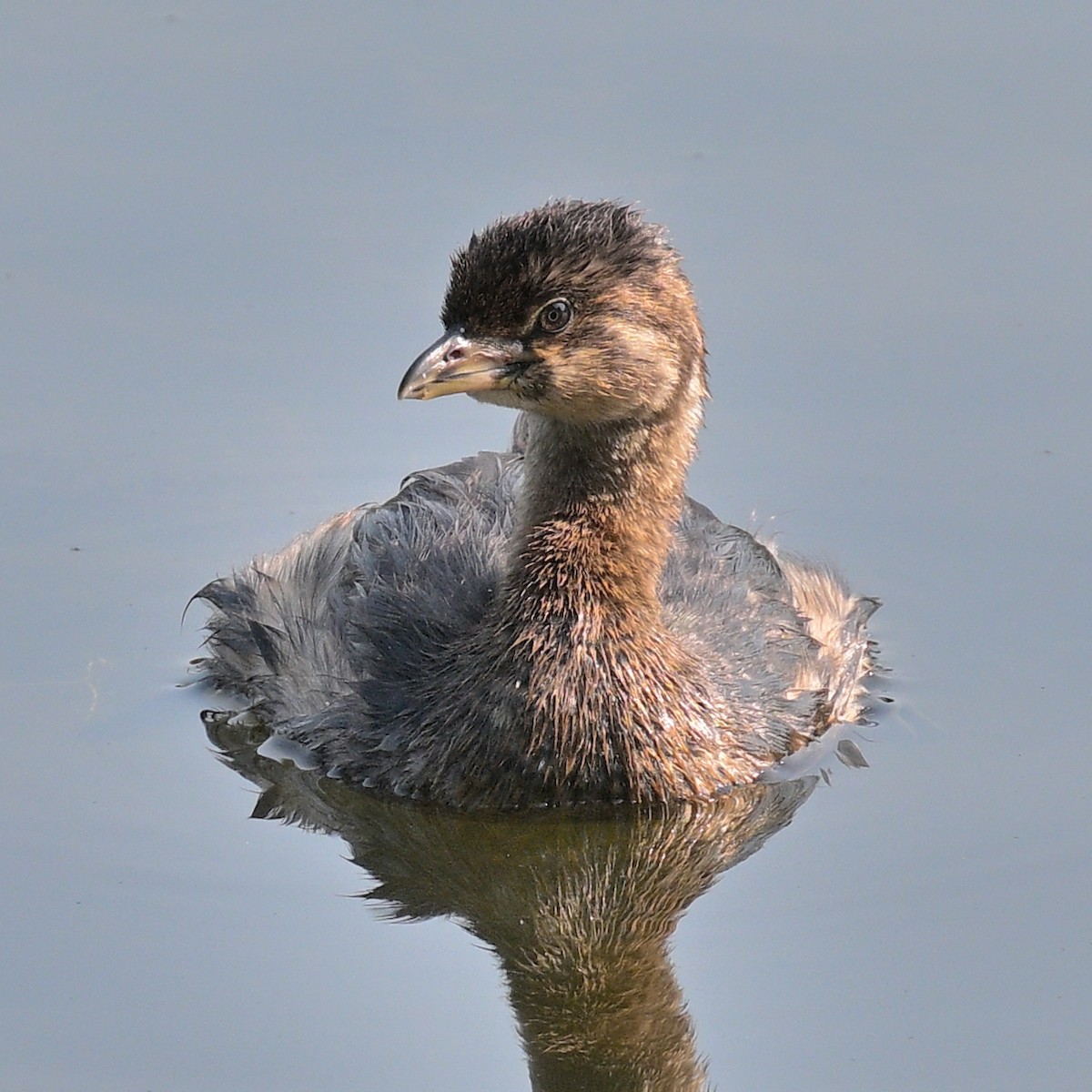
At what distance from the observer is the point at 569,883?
9328 mm

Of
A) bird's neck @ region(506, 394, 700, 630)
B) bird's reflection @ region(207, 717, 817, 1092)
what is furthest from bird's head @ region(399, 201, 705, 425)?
bird's reflection @ region(207, 717, 817, 1092)

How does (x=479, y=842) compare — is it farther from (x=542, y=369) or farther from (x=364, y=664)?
A: (x=542, y=369)

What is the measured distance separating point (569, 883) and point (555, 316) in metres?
1.89

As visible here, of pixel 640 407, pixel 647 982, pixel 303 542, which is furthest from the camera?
pixel 303 542

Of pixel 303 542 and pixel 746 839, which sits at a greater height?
pixel 303 542

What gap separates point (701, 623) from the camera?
10.1 meters

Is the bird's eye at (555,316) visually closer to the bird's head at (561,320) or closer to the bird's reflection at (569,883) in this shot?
the bird's head at (561,320)

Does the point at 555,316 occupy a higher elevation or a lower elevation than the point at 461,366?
higher

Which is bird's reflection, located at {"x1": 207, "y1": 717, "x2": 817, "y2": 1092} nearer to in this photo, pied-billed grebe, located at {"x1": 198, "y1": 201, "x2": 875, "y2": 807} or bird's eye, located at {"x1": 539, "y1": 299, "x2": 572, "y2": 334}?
pied-billed grebe, located at {"x1": 198, "y1": 201, "x2": 875, "y2": 807}

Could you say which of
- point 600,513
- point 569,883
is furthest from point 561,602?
point 569,883

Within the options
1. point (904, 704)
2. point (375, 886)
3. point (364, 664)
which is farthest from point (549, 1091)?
point (904, 704)

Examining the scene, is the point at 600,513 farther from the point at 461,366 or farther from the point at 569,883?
the point at 569,883

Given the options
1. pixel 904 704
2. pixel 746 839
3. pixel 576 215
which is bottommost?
pixel 746 839

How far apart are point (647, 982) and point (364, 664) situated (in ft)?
5.61
